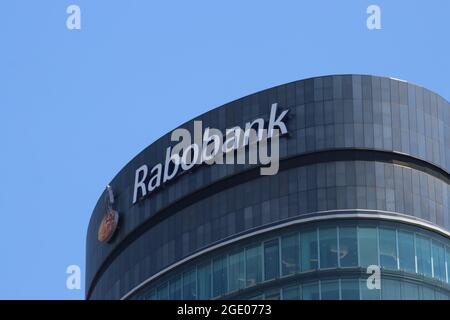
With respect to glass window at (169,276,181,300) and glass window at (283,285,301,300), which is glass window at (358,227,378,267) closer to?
glass window at (283,285,301,300)

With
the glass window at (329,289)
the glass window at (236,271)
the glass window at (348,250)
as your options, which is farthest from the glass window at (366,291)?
the glass window at (236,271)

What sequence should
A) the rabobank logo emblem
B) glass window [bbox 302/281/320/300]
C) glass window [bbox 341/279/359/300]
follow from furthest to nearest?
the rabobank logo emblem < glass window [bbox 341/279/359/300] < glass window [bbox 302/281/320/300]

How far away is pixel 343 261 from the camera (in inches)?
5330

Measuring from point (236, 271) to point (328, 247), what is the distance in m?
7.39

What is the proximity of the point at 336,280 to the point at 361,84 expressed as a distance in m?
15.2

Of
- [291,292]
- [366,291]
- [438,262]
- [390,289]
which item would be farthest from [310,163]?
[438,262]

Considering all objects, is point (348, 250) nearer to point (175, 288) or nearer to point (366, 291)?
point (366, 291)

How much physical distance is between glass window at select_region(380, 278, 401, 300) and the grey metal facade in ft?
2.05

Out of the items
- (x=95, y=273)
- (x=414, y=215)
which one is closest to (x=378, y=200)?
(x=414, y=215)

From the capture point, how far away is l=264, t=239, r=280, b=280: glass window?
137m

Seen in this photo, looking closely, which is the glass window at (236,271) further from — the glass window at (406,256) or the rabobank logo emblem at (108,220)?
the rabobank logo emblem at (108,220)

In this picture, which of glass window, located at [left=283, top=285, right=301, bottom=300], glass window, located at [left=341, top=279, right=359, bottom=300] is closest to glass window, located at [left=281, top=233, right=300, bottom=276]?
glass window, located at [left=283, top=285, right=301, bottom=300]

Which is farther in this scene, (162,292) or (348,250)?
(162,292)

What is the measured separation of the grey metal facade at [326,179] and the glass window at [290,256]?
61 cm
